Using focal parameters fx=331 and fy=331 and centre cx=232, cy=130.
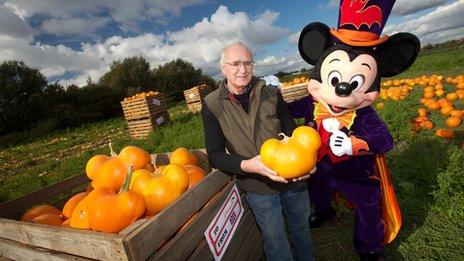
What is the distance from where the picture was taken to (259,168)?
2203 mm

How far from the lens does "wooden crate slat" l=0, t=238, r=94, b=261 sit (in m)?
1.81

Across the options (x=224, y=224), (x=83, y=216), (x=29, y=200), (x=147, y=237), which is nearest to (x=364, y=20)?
(x=224, y=224)

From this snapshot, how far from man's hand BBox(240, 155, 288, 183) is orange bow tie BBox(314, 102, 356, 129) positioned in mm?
1125

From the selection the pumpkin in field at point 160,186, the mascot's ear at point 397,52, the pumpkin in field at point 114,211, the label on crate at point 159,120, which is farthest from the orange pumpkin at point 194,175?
the label on crate at point 159,120

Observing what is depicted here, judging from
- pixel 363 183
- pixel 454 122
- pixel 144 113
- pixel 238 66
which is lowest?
pixel 454 122

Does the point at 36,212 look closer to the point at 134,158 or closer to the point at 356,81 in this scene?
the point at 134,158

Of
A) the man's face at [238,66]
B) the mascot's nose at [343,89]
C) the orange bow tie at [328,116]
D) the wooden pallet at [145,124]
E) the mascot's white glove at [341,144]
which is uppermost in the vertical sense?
the man's face at [238,66]

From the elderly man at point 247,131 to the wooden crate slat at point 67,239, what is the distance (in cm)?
104

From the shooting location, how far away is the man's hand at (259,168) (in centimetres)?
216

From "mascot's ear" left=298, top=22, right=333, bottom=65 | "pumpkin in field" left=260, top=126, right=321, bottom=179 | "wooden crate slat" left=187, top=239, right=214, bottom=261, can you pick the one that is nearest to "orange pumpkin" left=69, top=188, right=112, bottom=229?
"wooden crate slat" left=187, top=239, right=214, bottom=261

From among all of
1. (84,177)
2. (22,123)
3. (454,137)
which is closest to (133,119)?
Result: (84,177)

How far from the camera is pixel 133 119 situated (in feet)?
39.8

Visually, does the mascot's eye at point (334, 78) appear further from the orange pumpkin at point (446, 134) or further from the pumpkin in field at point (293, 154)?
the orange pumpkin at point (446, 134)

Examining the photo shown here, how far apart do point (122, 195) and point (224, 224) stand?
81cm
